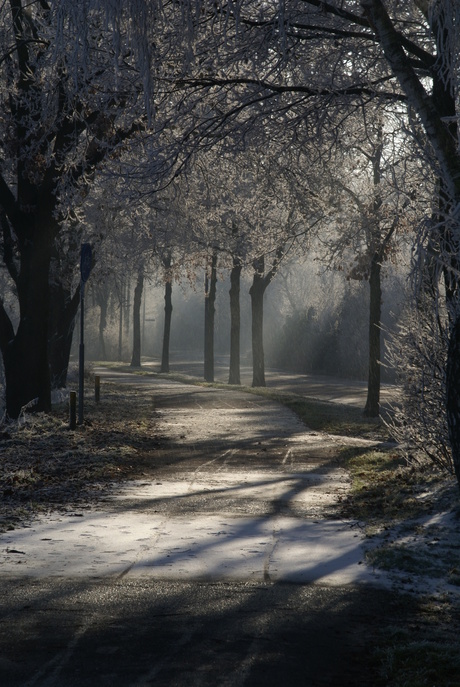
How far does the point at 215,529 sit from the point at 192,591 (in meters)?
2.09

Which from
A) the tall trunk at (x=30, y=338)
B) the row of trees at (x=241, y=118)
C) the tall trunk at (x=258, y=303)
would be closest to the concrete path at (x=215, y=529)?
the row of trees at (x=241, y=118)

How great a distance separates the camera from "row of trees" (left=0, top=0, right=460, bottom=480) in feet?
25.8

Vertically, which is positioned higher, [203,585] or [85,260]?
[85,260]

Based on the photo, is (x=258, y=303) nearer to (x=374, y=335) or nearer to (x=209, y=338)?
(x=209, y=338)

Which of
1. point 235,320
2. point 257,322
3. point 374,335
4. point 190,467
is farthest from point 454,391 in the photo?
point 235,320

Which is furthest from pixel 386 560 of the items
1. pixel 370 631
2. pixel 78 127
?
pixel 78 127

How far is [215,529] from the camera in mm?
7988

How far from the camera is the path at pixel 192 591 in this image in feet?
14.9

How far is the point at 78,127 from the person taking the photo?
56.0 feet

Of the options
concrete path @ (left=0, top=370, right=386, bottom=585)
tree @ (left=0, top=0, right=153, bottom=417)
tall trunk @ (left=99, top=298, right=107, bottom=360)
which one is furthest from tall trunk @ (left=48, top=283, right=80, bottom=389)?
tall trunk @ (left=99, top=298, right=107, bottom=360)

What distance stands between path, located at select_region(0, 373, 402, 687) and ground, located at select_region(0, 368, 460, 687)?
15mm

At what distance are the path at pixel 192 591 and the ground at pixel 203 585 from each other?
0.05 feet

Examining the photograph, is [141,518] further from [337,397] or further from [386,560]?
[337,397]

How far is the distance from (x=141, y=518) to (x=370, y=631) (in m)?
3.79
